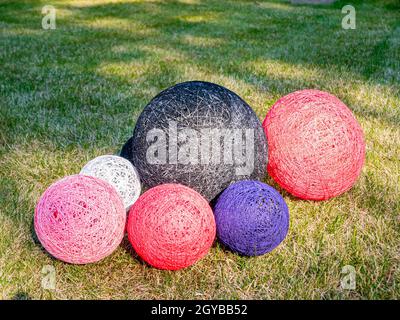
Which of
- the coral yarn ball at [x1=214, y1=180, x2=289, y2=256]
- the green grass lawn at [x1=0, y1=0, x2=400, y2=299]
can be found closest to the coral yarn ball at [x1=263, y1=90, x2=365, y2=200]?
the green grass lawn at [x1=0, y1=0, x2=400, y2=299]

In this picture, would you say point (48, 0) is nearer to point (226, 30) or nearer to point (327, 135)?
point (226, 30)

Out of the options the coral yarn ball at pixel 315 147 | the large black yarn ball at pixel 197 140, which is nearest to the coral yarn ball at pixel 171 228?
the large black yarn ball at pixel 197 140

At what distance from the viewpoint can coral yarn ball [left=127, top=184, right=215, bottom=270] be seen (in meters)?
2.94

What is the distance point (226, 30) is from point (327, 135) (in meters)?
7.91

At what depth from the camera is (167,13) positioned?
13.6 m

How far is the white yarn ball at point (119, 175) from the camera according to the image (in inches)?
135

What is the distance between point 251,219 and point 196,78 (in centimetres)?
428

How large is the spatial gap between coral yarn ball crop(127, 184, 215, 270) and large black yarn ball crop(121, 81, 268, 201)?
325 mm

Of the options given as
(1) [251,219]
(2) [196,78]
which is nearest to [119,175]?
(1) [251,219]

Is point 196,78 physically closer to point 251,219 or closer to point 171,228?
point 251,219

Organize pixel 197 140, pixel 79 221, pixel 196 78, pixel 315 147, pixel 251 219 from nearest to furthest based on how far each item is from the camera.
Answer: pixel 79 221 → pixel 251 219 → pixel 197 140 → pixel 315 147 → pixel 196 78

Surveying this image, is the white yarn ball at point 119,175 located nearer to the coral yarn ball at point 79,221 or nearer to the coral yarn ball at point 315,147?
the coral yarn ball at point 79,221

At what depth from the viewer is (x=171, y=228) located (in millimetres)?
2934

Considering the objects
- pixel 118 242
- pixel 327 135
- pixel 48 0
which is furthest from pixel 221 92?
pixel 48 0
